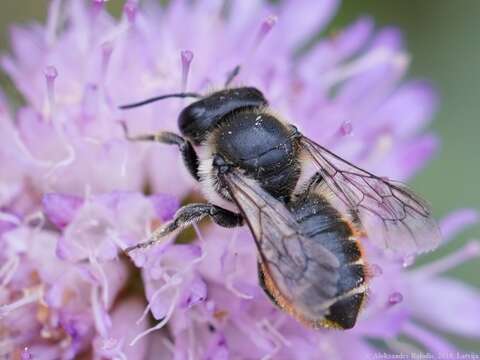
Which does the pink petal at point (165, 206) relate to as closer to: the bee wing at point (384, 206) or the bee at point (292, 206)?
the bee at point (292, 206)

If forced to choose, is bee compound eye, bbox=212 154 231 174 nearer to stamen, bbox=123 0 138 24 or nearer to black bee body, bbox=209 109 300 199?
black bee body, bbox=209 109 300 199

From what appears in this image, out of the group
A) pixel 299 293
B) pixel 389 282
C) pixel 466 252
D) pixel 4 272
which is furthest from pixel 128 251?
pixel 466 252

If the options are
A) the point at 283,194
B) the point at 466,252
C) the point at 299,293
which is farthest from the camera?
the point at 466,252

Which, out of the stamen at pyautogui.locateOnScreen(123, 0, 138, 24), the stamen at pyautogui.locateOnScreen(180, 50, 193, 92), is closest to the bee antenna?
the stamen at pyautogui.locateOnScreen(180, 50, 193, 92)

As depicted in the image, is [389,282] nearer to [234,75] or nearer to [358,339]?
[358,339]

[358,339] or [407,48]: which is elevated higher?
[407,48]

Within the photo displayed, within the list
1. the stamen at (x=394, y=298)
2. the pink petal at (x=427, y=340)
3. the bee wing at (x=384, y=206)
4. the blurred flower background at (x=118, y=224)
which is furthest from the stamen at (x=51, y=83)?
the pink petal at (x=427, y=340)

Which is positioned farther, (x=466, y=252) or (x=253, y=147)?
(x=466, y=252)
